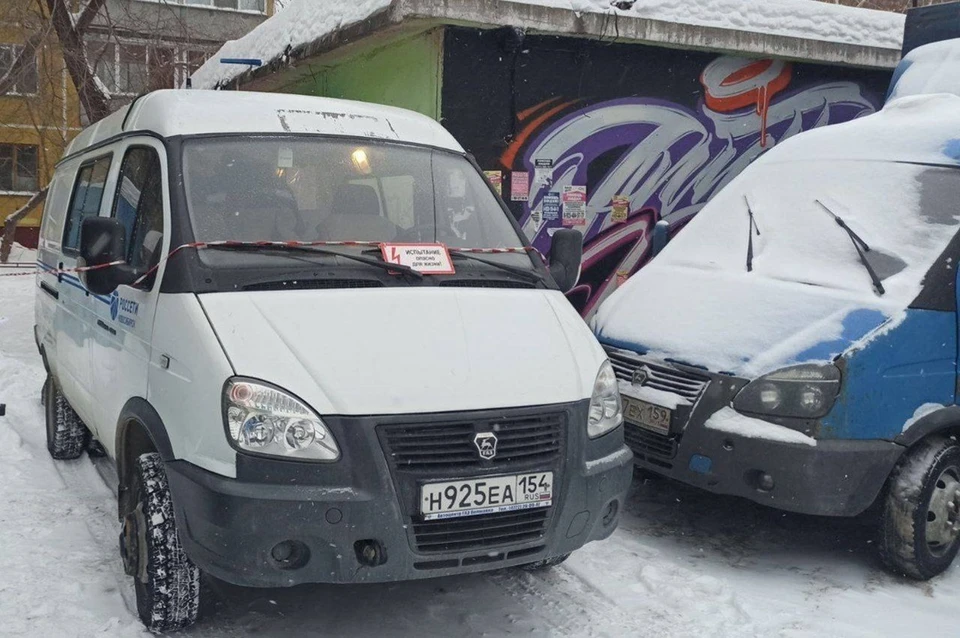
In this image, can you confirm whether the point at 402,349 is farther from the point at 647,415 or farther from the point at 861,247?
the point at 861,247

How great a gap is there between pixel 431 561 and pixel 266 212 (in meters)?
1.67

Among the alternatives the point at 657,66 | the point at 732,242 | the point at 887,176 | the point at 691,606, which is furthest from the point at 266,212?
the point at 657,66

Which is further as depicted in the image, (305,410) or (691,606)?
(691,606)

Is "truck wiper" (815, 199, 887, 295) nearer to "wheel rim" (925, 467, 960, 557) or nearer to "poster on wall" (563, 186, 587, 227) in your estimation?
"wheel rim" (925, 467, 960, 557)

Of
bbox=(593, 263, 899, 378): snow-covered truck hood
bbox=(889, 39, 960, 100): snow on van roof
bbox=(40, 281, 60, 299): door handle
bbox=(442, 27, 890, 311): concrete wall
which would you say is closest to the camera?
bbox=(593, 263, 899, 378): snow-covered truck hood

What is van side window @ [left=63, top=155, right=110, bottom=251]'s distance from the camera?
17.3 ft

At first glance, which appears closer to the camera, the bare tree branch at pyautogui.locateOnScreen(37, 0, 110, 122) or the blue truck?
the blue truck

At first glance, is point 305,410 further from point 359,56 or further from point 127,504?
point 359,56

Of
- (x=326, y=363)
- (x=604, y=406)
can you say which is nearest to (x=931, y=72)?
(x=604, y=406)

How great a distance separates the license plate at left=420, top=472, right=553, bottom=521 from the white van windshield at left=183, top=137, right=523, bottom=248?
1.30m

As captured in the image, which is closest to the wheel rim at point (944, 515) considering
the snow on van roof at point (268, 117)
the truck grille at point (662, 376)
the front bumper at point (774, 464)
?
the front bumper at point (774, 464)

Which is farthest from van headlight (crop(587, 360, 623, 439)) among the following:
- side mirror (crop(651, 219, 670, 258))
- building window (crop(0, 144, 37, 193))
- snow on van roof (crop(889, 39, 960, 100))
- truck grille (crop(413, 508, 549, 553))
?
building window (crop(0, 144, 37, 193))

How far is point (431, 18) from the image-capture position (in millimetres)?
8039

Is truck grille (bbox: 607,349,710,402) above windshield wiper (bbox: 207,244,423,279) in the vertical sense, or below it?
below
